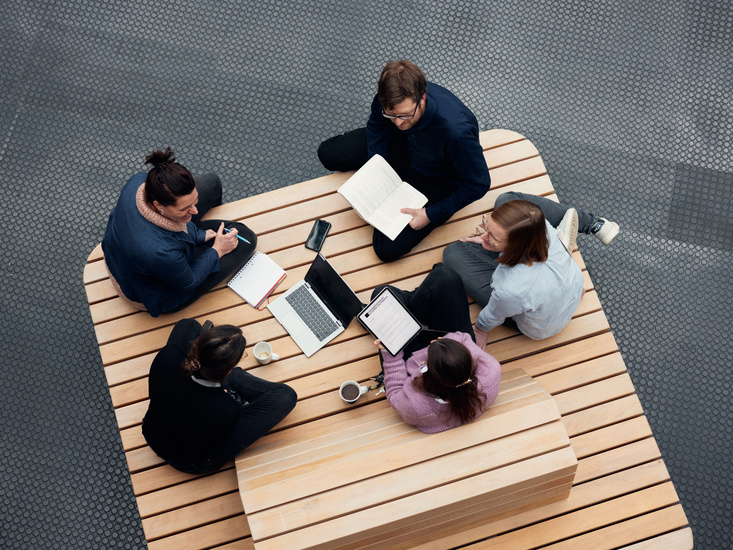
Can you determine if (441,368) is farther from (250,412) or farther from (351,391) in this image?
(250,412)

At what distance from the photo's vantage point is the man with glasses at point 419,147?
2529mm

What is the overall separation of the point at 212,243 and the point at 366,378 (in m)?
1.03

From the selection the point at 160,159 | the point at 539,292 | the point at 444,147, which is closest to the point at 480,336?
the point at 539,292

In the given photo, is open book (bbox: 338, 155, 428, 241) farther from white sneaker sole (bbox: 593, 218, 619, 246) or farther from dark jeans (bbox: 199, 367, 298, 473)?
white sneaker sole (bbox: 593, 218, 619, 246)

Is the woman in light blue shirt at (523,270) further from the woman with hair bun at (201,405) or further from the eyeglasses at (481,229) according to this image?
the woman with hair bun at (201,405)

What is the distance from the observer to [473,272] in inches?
111

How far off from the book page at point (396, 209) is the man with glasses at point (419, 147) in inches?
1.6

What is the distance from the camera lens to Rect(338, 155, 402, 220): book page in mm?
2877

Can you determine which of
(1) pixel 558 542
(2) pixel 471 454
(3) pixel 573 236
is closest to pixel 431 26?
(3) pixel 573 236

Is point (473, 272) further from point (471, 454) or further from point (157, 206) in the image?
point (157, 206)

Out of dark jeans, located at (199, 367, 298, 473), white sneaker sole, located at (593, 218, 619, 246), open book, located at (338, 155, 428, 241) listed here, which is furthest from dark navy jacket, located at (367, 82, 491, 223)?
dark jeans, located at (199, 367, 298, 473)

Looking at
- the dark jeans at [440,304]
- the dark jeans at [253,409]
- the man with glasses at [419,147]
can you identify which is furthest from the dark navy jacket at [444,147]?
the dark jeans at [253,409]

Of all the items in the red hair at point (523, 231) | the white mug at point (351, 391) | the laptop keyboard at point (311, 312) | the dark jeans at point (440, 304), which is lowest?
the white mug at point (351, 391)

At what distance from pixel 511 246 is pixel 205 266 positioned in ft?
4.61
